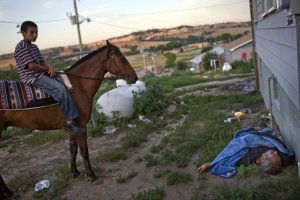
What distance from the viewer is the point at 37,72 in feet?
17.4

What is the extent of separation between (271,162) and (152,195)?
1833 millimetres

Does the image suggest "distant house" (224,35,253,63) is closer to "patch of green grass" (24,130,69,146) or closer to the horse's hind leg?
"patch of green grass" (24,130,69,146)

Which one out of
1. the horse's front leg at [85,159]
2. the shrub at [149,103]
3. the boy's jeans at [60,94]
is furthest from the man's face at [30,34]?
the shrub at [149,103]

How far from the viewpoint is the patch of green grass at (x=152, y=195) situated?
184 inches

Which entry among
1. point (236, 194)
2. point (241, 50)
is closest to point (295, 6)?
point (236, 194)

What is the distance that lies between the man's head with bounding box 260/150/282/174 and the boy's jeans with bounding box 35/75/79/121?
3.12 m

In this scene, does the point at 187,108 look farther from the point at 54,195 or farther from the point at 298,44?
the point at 298,44

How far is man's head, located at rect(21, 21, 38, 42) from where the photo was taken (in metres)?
5.08

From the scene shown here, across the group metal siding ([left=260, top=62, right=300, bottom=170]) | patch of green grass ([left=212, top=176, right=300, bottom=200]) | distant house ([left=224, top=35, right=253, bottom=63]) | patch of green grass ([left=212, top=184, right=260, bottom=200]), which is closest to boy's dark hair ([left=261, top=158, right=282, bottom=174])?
patch of green grass ([left=212, top=176, right=300, bottom=200])

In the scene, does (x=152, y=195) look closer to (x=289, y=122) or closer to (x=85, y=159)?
(x=85, y=159)

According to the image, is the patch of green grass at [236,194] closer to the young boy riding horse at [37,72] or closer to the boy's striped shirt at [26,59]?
the young boy riding horse at [37,72]

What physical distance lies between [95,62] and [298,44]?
11.7 ft

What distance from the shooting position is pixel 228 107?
34.2 feet

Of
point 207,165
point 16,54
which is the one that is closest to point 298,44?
point 207,165
